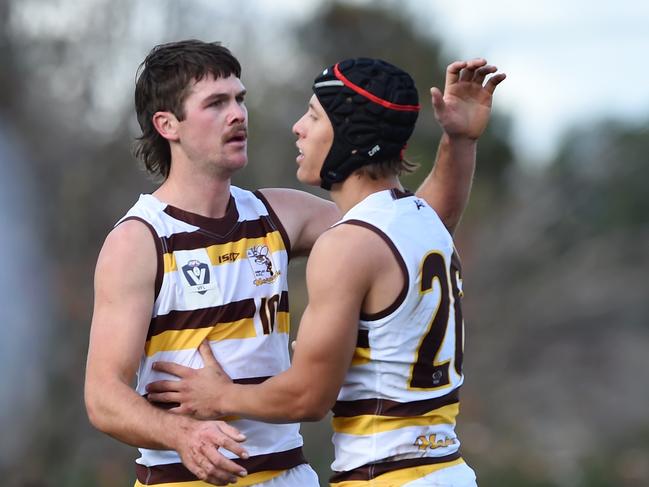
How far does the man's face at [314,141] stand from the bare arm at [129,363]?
0.71 meters

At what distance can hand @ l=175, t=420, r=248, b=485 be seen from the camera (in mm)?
4176

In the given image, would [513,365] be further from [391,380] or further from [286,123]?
[391,380]

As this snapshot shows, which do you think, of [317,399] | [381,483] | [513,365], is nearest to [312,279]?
[317,399]

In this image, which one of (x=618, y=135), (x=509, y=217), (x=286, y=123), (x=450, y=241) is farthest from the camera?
(x=618, y=135)

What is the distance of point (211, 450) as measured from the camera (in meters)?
4.19

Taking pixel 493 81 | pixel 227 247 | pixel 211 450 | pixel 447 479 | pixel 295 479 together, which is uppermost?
pixel 493 81

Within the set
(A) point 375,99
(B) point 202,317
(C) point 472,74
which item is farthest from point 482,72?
(B) point 202,317

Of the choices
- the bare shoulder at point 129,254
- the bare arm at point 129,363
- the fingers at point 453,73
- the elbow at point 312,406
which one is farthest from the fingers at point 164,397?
the fingers at point 453,73

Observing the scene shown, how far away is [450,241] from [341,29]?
21.3 meters

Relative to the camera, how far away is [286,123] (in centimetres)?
1998

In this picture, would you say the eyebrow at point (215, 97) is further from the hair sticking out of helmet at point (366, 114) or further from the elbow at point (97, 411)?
the elbow at point (97, 411)

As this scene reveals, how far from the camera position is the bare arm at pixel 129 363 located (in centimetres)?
425

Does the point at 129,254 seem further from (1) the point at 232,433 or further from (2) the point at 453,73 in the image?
(2) the point at 453,73

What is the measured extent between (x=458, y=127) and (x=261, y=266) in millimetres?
1056
